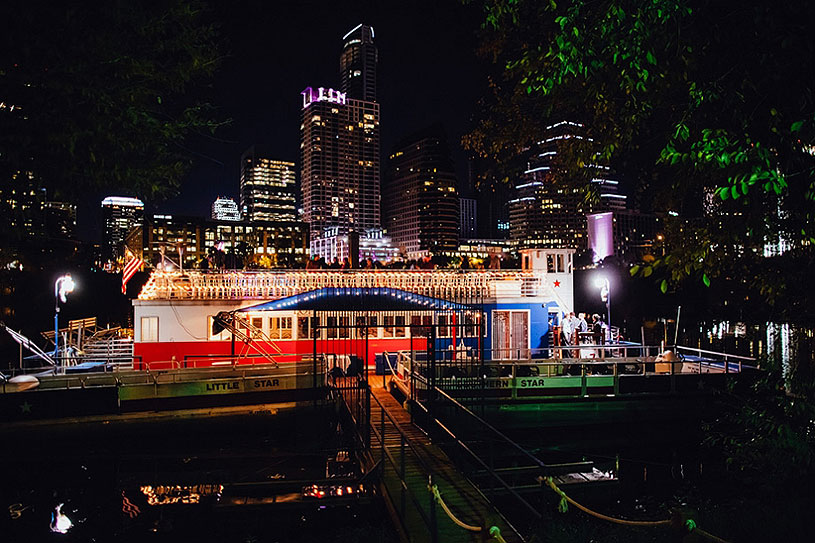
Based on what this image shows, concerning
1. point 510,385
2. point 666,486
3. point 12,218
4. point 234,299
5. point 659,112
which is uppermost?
point 659,112

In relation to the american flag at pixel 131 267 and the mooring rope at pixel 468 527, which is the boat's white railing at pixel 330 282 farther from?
the mooring rope at pixel 468 527

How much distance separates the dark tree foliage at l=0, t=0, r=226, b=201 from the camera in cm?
656

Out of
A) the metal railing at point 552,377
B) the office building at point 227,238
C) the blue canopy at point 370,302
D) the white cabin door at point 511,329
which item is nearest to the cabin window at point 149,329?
the blue canopy at point 370,302

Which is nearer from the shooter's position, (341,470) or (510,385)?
(341,470)

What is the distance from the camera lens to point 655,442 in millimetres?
18219

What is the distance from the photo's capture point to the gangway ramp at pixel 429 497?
8.68 meters

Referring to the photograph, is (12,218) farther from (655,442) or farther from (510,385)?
(655,442)

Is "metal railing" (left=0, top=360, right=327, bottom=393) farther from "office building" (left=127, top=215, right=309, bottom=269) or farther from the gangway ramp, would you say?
"office building" (left=127, top=215, right=309, bottom=269)

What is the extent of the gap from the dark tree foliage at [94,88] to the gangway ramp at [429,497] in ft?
21.5

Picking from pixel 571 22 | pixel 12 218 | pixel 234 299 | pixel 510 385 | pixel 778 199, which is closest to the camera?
pixel 571 22

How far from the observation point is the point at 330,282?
22.5 metres

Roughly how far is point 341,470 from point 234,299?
872cm

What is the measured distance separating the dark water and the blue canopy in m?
3.85

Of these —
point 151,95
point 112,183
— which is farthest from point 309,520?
point 151,95
